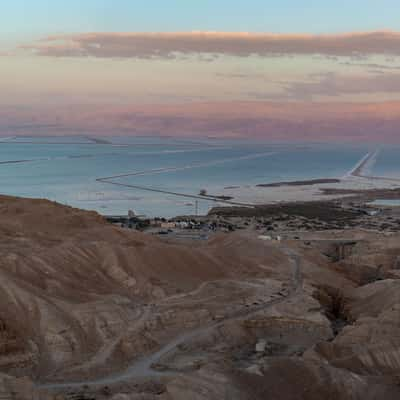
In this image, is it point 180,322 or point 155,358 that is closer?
point 155,358

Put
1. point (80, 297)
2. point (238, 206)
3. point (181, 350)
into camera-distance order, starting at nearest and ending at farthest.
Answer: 1. point (181, 350)
2. point (80, 297)
3. point (238, 206)

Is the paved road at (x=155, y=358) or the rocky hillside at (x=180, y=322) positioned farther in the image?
the paved road at (x=155, y=358)

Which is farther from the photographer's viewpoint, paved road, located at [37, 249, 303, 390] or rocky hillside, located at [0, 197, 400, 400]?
paved road, located at [37, 249, 303, 390]

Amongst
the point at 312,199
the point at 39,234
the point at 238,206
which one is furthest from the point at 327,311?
the point at 312,199

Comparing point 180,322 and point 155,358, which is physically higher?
point 180,322

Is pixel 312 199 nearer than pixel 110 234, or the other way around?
pixel 110 234

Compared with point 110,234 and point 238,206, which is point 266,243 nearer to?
point 110,234

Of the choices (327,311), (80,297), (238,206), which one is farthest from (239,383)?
(238,206)

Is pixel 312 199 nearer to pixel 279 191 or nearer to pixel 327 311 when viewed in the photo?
pixel 279 191

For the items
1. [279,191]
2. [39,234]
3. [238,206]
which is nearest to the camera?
[39,234]
